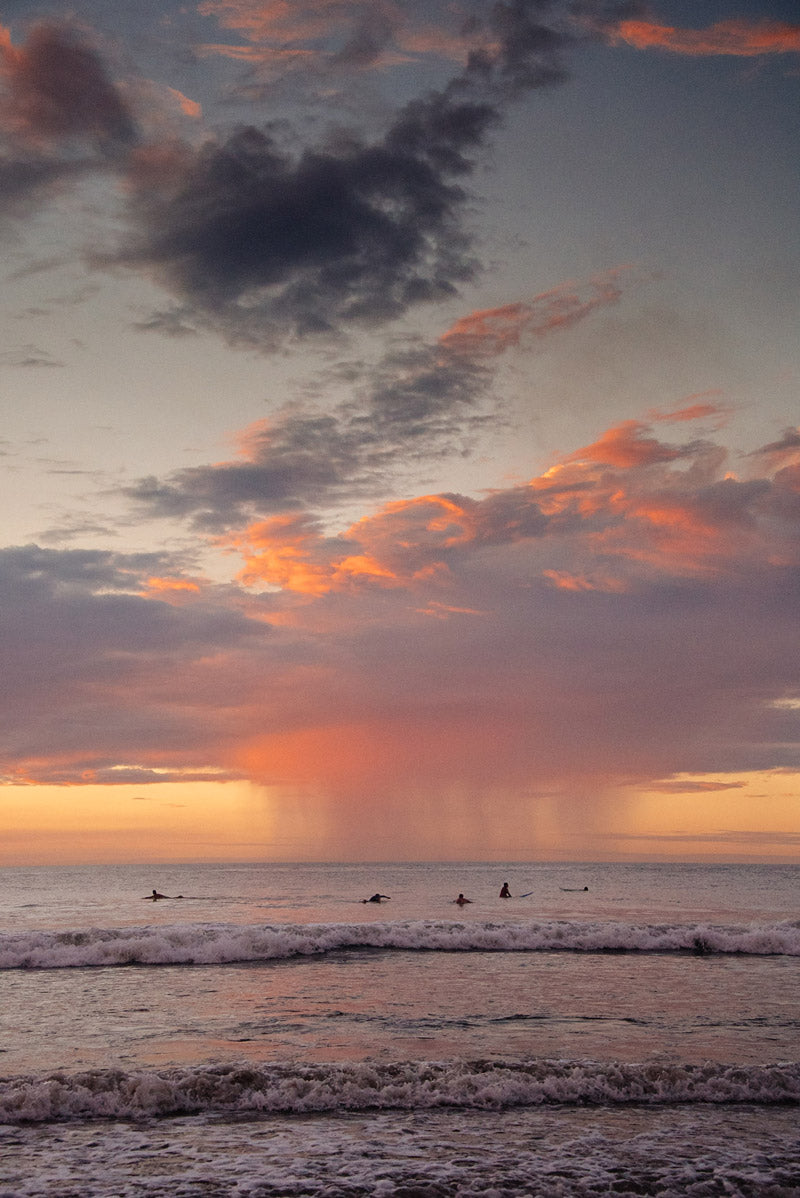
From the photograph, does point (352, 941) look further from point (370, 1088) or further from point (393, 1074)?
point (370, 1088)

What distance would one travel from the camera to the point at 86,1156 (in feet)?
35.9

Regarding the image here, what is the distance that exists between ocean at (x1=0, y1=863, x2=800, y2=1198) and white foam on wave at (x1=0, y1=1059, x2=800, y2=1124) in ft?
0.13

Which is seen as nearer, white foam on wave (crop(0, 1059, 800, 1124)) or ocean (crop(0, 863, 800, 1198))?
ocean (crop(0, 863, 800, 1198))

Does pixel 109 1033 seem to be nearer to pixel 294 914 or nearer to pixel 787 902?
pixel 294 914

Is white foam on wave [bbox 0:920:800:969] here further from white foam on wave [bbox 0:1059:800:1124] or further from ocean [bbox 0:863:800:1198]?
white foam on wave [bbox 0:1059:800:1124]

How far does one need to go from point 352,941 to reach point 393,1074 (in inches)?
893

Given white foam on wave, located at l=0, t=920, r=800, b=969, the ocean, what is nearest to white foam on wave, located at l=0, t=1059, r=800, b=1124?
the ocean

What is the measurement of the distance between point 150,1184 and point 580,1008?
14.1 m

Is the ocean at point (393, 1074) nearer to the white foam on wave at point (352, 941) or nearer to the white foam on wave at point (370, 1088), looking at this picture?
the white foam on wave at point (370, 1088)

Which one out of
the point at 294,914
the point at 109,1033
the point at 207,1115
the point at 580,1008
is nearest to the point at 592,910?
the point at 294,914

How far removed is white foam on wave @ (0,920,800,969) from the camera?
102 feet

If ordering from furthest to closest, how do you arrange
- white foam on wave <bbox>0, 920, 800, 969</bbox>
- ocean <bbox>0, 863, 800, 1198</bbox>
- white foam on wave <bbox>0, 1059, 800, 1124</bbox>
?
white foam on wave <bbox>0, 920, 800, 969</bbox>
white foam on wave <bbox>0, 1059, 800, 1124</bbox>
ocean <bbox>0, 863, 800, 1198</bbox>

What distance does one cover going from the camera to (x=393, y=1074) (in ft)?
47.1

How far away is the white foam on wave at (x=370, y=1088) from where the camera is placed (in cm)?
1309
